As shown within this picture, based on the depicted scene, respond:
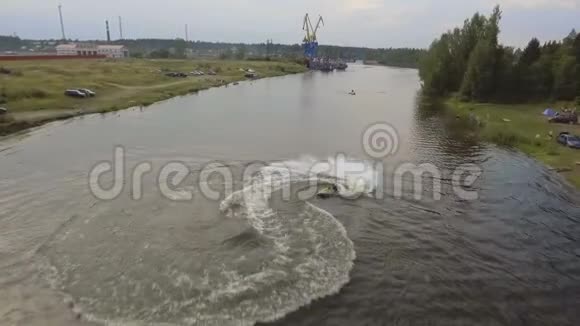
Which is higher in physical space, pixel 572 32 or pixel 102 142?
pixel 572 32

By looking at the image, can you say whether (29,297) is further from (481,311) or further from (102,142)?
(102,142)

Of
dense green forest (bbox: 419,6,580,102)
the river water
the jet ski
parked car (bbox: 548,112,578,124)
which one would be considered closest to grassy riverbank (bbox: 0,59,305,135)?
the river water

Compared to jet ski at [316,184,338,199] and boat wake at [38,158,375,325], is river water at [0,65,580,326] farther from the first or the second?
jet ski at [316,184,338,199]

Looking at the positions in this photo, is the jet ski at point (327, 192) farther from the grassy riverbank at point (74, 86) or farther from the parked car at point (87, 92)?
the parked car at point (87, 92)

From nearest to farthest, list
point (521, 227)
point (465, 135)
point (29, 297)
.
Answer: point (29, 297)
point (521, 227)
point (465, 135)

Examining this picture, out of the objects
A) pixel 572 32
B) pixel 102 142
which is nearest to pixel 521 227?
pixel 102 142

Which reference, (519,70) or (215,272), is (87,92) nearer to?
(215,272)
